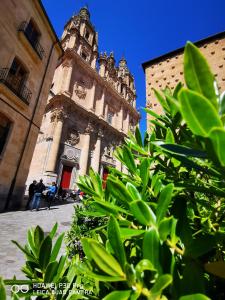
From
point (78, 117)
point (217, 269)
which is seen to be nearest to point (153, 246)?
point (217, 269)

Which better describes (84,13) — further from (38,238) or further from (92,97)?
(38,238)

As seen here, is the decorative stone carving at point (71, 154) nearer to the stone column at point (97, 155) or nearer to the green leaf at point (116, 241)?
the stone column at point (97, 155)

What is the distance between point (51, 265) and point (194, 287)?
542 mm

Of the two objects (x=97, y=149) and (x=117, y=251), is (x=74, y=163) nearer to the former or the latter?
(x=97, y=149)

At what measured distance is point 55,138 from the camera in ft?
54.2

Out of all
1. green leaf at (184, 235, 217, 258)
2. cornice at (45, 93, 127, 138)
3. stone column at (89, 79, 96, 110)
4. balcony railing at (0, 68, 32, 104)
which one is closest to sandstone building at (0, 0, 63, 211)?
balcony railing at (0, 68, 32, 104)

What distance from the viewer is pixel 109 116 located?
24391 mm

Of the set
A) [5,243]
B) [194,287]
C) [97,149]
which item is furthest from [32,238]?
[97,149]

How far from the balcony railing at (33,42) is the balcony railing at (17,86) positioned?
201cm

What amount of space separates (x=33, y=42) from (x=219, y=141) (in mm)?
12133

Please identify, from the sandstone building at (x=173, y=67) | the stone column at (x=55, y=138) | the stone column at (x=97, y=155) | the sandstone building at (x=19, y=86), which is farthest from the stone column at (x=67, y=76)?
the sandstone building at (x=173, y=67)

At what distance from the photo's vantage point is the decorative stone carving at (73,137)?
18078 millimetres

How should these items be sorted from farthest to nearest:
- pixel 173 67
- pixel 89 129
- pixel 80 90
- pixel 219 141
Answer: pixel 80 90 → pixel 89 129 → pixel 173 67 → pixel 219 141

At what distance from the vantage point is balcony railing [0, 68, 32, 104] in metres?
8.26
